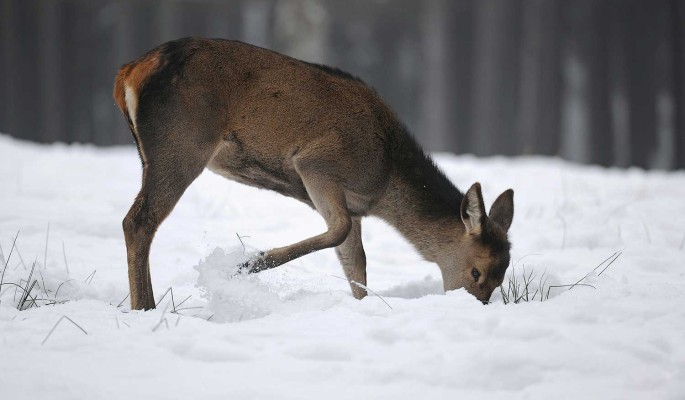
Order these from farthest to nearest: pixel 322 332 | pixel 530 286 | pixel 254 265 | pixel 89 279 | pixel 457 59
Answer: pixel 457 59, pixel 530 286, pixel 89 279, pixel 254 265, pixel 322 332

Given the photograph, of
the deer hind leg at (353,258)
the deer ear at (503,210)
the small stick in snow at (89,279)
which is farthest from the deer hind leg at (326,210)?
the small stick in snow at (89,279)

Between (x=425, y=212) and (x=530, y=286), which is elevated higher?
(x=425, y=212)

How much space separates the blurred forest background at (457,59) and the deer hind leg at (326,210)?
38.0 feet

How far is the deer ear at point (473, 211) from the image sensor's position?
548 cm

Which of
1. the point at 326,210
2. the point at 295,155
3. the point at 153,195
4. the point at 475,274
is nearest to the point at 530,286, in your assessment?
the point at 475,274

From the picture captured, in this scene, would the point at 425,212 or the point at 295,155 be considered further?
the point at 425,212

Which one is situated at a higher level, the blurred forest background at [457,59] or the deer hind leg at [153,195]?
the deer hind leg at [153,195]

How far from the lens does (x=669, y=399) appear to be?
3209 mm

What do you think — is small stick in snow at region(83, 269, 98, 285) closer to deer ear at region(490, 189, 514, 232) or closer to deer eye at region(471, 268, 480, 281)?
deer eye at region(471, 268, 480, 281)

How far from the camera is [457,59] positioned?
2208 centimetres

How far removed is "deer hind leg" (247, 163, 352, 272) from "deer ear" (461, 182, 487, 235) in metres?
0.79

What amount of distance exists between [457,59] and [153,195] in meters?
17.8

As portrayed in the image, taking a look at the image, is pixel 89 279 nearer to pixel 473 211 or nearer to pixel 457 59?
pixel 473 211

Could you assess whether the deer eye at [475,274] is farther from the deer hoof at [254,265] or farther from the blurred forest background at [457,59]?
the blurred forest background at [457,59]
